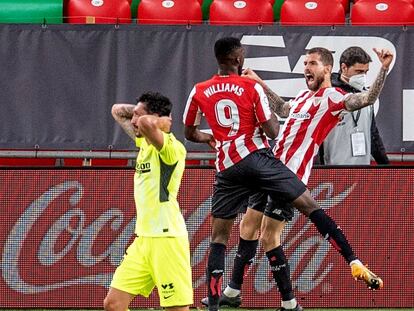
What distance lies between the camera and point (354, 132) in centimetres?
1053

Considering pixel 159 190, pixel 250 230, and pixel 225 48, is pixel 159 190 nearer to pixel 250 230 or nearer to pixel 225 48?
pixel 225 48

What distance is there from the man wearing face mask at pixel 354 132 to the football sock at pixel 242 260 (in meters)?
1.55

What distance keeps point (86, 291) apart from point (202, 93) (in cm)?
218

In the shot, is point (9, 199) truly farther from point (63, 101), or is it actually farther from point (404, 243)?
point (404, 243)

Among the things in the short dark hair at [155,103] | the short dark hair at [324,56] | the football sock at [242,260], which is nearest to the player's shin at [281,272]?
the football sock at [242,260]

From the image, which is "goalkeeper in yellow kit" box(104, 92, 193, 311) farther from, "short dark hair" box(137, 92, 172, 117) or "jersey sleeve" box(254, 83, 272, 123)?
"jersey sleeve" box(254, 83, 272, 123)

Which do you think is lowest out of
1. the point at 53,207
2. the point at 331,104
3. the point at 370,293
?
the point at 370,293

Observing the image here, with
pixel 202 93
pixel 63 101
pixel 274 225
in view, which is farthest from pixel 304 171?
pixel 63 101

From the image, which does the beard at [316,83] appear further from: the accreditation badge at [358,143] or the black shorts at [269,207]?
the accreditation badge at [358,143]

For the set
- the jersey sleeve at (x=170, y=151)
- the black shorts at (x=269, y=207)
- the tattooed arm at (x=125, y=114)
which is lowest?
the black shorts at (x=269, y=207)

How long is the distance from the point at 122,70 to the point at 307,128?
2719 millimetres

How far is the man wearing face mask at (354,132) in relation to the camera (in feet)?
33.8

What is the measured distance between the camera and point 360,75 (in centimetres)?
1033

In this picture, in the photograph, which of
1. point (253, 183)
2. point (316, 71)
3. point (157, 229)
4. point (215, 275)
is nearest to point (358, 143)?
point (316, 71)
